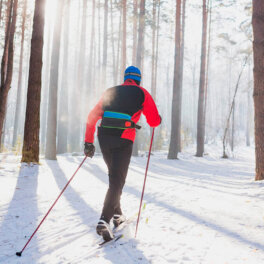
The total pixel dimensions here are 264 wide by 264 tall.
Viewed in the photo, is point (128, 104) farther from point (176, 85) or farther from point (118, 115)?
point (176, 85)

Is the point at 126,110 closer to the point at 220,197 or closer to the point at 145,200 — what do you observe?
the point at 145,200

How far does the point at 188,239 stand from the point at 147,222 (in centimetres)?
77

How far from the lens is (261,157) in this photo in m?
6.43

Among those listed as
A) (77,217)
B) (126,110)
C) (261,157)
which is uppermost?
(126,110)

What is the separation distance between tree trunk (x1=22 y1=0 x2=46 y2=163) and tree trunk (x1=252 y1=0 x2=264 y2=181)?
6.29 metres

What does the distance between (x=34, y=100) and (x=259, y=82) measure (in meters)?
6.44

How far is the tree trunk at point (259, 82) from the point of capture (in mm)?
6418

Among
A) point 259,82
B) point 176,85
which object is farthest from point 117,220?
point 176,85

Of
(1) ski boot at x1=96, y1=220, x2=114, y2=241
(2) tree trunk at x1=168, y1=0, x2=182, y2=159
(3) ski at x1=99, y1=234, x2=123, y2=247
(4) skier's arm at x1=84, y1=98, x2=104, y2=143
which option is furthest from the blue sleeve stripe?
(2) tree trunk at x1=168, y1=0, x2=182, y2=159

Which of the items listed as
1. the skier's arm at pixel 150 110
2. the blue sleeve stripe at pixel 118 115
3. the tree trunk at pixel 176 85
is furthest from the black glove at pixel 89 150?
the tree trunk at pixel 176 85

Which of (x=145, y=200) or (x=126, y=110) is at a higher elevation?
(x=126, y=110)

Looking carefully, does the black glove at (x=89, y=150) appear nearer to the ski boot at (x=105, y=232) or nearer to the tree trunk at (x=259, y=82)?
the ski boot at (x=105, y=232)

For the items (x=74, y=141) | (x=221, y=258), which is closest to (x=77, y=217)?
(x=221, y=258)

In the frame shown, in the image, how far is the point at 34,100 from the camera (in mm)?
7195
